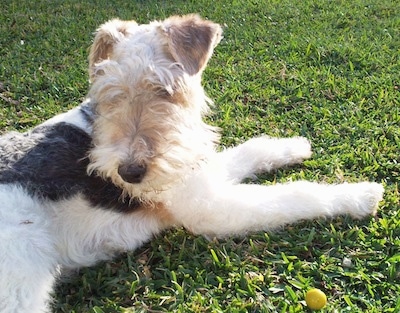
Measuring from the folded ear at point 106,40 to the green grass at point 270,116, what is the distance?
4.99 feet

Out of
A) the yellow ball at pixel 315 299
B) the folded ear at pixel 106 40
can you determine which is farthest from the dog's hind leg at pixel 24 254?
the yellow ball at pixel 315 299

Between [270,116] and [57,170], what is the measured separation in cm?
269

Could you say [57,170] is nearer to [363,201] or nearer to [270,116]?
[363,201]

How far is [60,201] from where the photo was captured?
3.51 m

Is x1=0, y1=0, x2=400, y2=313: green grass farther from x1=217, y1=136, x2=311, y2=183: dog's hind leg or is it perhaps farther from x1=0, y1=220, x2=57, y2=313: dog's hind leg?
x1=0, y1=220, x2=57, y2=313: dog's hind leg

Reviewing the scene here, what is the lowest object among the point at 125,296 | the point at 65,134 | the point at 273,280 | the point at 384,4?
the point at 125,296

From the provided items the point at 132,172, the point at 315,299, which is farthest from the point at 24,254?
the point at 315,299

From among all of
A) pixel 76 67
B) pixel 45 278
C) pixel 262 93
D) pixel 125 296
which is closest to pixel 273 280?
pixel 125 296

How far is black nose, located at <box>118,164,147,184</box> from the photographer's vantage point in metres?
3.09

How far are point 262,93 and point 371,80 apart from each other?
1355 mm

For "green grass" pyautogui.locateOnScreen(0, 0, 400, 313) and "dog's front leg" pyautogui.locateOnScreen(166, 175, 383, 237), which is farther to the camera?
"dog's front leg" pyautogui.locateOnScreen(166, 175, 383, 237)

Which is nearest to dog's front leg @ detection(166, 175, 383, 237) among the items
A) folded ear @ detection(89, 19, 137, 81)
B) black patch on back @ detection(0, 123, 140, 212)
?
black patch on back @ detection(0, 123, 140, 212)

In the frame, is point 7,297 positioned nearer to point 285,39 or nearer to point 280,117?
point 280,117

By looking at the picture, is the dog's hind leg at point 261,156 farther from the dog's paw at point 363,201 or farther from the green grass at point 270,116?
the dog's paw at point 363,201
